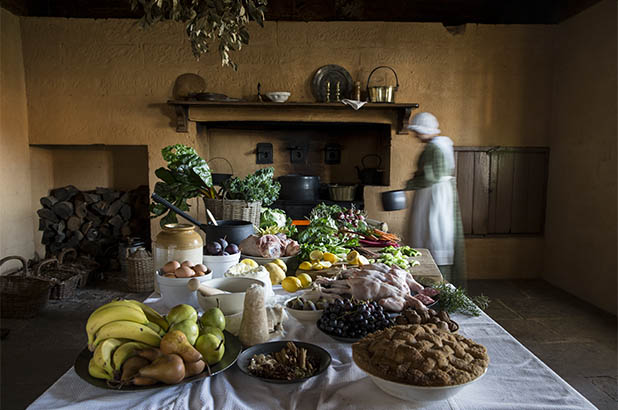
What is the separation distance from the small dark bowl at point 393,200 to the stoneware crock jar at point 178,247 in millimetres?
2618

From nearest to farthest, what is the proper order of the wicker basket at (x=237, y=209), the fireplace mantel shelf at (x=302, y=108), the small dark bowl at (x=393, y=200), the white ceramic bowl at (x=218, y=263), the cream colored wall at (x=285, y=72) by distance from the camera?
the white ceramic bowl at (x=218, y=263) < the wicker basket at (x=237, y=209) < the small dark bowl at (x=393, y=200) < the fireplace mantel shelf at (x=302, y=108) < the cream colored wall at (x=285, y=72)

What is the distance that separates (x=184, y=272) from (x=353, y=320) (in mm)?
659

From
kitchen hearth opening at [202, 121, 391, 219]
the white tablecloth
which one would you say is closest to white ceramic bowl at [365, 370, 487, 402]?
the white tablecloth

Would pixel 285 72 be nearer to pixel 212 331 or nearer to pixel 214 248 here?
pixel 214 248

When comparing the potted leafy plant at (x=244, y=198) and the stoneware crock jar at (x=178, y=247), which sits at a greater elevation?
the potted leafy plant at (x=244, y=198)

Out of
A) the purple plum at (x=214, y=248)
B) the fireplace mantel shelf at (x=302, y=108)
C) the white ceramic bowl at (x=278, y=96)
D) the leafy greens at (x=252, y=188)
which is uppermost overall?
the white ceramic bowl at (x=278, y=96)

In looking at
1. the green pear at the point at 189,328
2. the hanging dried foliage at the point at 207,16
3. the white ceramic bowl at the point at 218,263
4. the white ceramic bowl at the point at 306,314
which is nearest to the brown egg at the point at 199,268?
the white ceramic bowl at the point at 218,263

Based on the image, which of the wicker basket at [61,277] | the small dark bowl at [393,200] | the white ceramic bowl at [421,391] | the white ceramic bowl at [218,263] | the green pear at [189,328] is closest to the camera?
the white ceramic bowl at [421,391]

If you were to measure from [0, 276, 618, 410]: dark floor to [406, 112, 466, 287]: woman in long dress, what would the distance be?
94 centimetres

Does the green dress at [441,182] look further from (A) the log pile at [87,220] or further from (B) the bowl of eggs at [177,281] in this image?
(A) the log pile at [87,220]

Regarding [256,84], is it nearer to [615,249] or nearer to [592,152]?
[592,152]

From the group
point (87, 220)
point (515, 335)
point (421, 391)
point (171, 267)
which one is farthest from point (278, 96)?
point (421, 391)

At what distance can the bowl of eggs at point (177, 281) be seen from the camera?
5.42ft

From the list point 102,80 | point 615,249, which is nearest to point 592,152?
point 615,249
